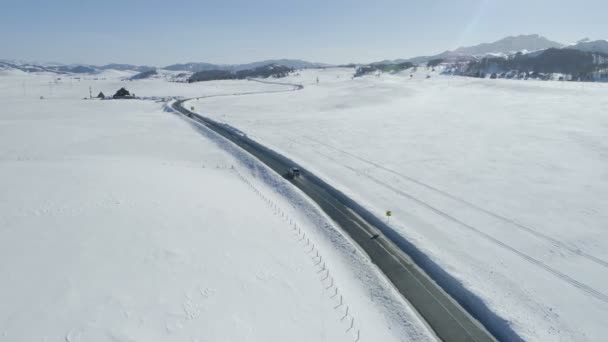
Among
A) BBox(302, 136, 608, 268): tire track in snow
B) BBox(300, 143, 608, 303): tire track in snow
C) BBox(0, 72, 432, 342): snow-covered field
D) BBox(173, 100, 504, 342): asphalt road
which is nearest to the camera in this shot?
BBox(0, 72, 432, 342): snow-covered field

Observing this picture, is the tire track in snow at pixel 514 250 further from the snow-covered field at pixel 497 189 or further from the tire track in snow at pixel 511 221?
the tire track in snow at pixel 511 221

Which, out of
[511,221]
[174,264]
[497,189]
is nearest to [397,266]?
[511,221]

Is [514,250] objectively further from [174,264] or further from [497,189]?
[174,264]

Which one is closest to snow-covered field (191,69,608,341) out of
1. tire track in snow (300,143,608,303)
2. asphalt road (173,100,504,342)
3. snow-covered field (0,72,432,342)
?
tire track in snow (300,143,608,303)

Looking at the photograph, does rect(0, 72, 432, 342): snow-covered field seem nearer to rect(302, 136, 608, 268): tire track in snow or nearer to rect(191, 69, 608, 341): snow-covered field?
rect(191, 69, 608, 341): snow-covered field

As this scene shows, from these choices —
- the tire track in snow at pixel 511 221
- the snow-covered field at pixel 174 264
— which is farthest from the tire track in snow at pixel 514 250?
the snow-covered field at pixel 174 264
